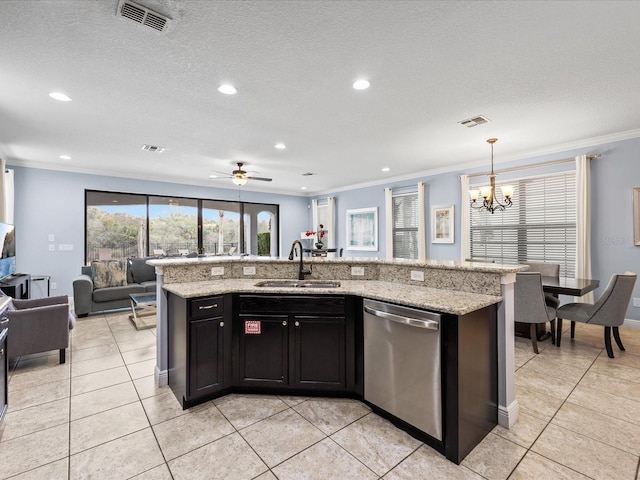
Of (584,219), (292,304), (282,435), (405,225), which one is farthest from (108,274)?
(584,219)

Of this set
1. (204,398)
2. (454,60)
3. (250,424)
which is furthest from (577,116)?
(204,398)

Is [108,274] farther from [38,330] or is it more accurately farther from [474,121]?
[474,121]

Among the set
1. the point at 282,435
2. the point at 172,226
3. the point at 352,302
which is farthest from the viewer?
the point at 172,226

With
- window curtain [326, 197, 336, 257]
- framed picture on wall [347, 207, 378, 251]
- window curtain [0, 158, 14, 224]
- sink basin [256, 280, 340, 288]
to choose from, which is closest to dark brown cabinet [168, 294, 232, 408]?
sink basin [256, 280, 340, 288]

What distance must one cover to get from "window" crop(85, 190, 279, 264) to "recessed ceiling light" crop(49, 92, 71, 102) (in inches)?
151

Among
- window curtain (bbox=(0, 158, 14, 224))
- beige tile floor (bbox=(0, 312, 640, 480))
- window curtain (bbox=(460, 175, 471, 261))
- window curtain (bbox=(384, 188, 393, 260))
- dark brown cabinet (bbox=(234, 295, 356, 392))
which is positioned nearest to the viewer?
beige tile floor (bbox=(0, 312, 640, 480))

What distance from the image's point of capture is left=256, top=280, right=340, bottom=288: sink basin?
8.77 ft

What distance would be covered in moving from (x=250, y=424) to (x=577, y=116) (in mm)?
4622

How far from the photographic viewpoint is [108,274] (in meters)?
5.38

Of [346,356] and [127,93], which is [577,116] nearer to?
[346,356]

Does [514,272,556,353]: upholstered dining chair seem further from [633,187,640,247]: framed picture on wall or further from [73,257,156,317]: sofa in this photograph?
[73,257,156,317]: sofa

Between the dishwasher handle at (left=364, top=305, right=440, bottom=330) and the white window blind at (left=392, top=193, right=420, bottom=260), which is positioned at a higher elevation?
the white window blind at (left=392, top=193, right=420, bottom=260)

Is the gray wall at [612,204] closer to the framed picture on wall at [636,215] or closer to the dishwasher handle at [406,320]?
the framed picture on wall at [636,215]

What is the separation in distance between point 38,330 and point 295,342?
2.70m
